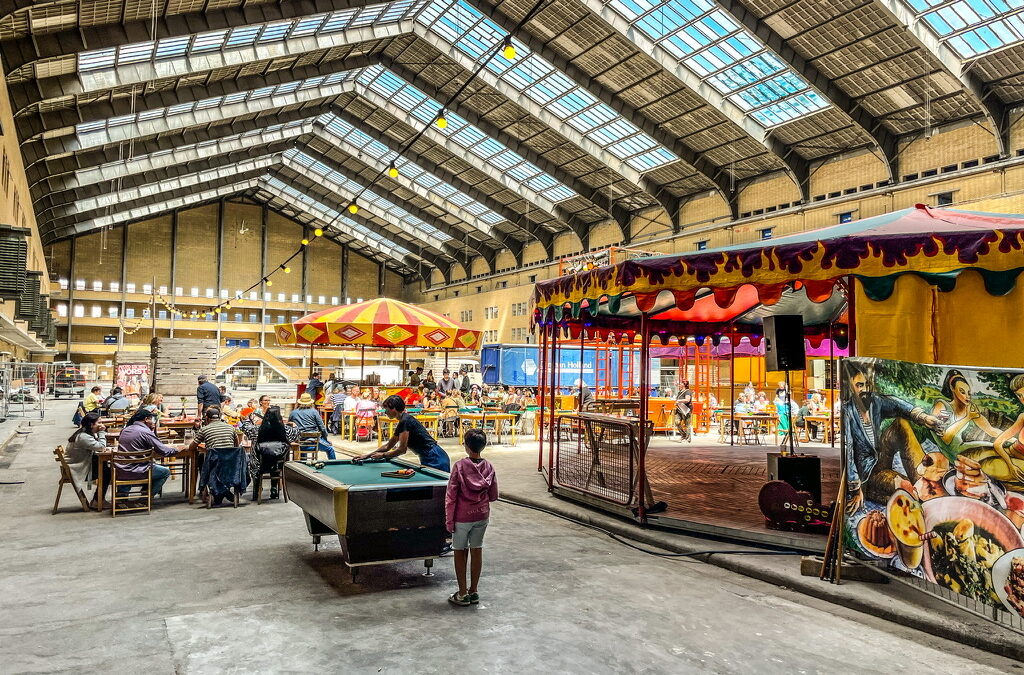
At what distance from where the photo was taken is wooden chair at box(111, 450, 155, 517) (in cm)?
804

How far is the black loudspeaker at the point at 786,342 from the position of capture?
7.92 m

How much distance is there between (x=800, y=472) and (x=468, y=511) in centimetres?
416

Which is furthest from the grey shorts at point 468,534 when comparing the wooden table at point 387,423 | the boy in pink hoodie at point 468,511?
the wooden table at point 387,423

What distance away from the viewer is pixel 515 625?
180 inches

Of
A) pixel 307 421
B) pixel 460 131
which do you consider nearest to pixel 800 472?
pixel 307 421

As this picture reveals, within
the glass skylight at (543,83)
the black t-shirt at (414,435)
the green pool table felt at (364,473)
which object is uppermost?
the glass skylight at (543,83)

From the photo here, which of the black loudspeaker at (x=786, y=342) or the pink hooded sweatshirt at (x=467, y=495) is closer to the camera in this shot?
the pink hooded sweatshirt at (x=467, y=495)

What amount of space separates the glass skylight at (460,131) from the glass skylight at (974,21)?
1711 cm

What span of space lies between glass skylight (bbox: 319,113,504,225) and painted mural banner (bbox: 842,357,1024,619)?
30774mm

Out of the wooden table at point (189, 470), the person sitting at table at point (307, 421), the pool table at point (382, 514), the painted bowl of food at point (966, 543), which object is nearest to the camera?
the painted bowl of food at point (966, 543)

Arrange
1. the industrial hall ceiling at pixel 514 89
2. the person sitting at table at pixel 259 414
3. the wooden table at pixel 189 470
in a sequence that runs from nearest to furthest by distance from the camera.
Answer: the wooden table at pixel 189 470 → the person sitting at table at pixel 259 414 → the industrial hall ceiling at pixel 514 89

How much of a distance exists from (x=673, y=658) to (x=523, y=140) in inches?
1085

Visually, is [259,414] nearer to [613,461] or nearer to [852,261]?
[613,461]

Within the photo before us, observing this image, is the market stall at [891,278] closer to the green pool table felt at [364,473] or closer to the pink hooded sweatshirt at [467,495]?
the green pool table felt at [364,473]
